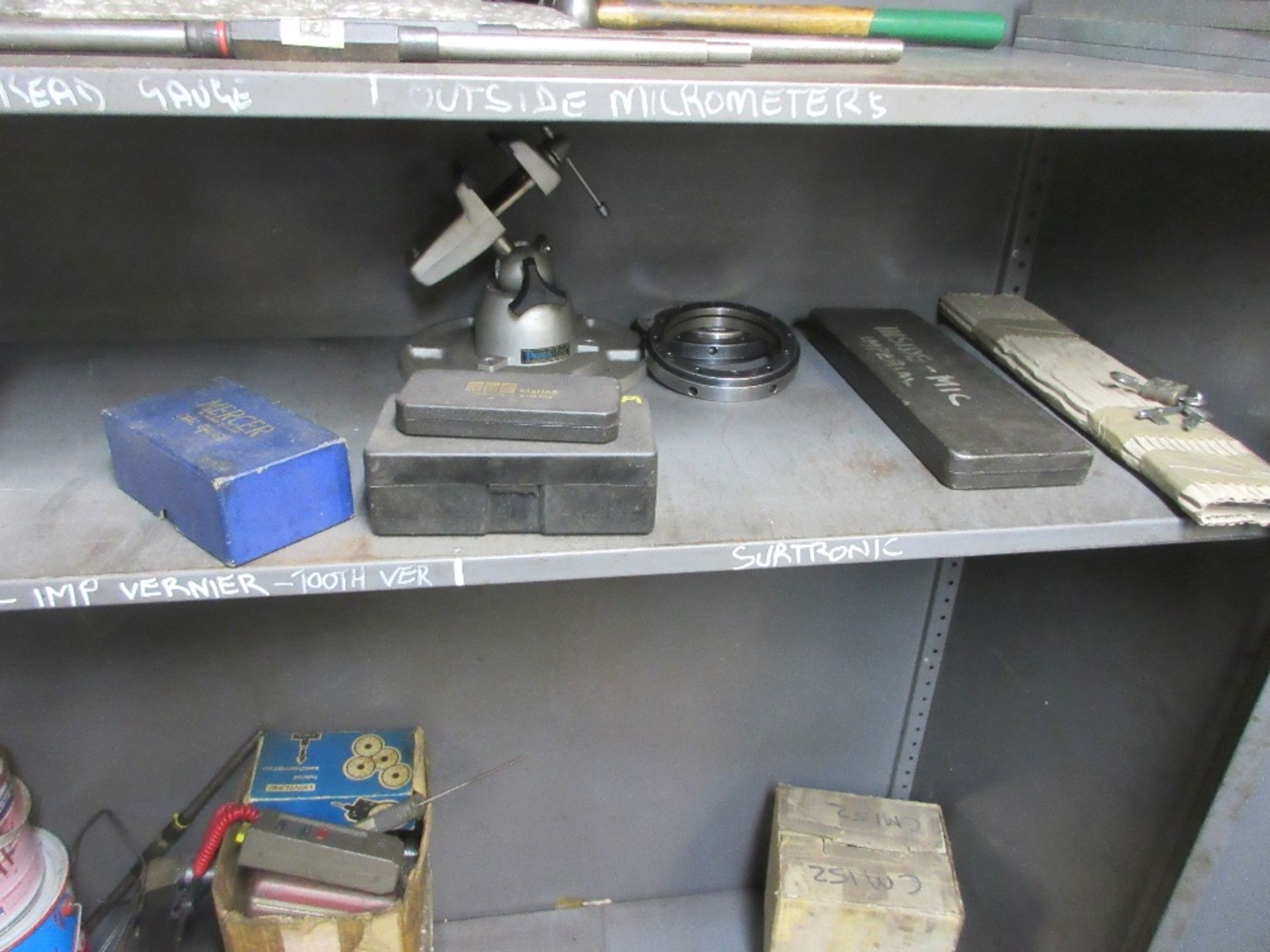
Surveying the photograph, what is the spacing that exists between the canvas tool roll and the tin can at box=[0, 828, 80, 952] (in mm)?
1259

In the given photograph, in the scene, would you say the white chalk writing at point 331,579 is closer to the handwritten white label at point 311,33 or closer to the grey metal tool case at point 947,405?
the handwritten white label at point 311,33

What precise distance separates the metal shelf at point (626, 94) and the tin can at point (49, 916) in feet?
3.21

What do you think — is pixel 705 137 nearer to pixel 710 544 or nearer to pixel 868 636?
pixel 710 544

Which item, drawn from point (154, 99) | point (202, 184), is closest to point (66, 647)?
point (202, 184)

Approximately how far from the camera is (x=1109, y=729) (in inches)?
37.3

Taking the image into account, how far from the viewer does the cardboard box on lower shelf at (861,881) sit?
112cm

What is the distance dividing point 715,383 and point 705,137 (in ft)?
0.90

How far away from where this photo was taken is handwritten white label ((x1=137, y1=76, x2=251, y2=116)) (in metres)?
0.51

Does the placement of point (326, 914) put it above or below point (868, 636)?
below

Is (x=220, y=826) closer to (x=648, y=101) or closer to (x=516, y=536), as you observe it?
(x=516, y=536)

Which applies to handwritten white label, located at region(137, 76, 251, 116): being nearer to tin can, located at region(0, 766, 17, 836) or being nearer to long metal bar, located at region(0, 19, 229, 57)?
long metal bar, located at region(0, 19, 229, 57)

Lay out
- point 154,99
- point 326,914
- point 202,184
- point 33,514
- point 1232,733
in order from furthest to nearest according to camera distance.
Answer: point 326,914 < point 202,184 < point 1232,733 < point 33,514 < point 154,99

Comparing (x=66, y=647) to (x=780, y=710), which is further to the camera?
(x=780, y=710)

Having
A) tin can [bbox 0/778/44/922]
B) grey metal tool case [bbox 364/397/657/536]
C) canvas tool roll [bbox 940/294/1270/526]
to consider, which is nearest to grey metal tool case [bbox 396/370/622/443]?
grey metal tool case [bbox 364/397/657/536]
